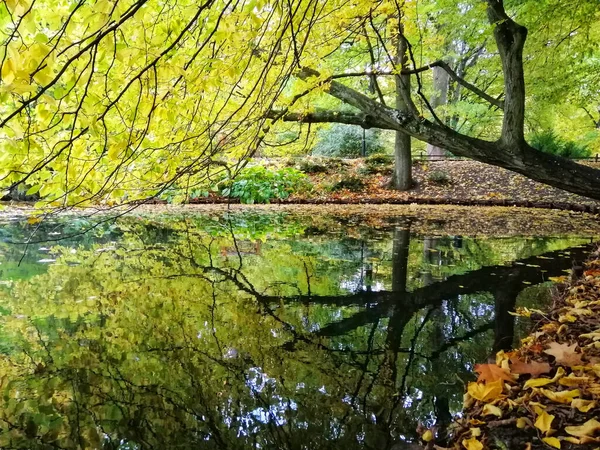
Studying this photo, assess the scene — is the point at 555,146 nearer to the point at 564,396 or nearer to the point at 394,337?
the point at 394,337

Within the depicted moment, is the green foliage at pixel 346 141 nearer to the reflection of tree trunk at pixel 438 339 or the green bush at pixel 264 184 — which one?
the green bush at pixel 264 184

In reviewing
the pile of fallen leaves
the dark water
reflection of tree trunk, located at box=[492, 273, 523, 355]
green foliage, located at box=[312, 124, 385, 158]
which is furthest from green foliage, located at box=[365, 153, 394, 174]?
the pile of fallen leaves

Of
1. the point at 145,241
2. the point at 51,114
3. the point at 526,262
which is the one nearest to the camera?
the point at 51,114

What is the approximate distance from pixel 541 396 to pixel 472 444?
43cm

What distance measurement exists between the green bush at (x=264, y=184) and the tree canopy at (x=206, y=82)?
4.37 m

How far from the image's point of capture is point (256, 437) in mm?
1811

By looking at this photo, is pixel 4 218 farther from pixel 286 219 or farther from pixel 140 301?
pixel 140 301

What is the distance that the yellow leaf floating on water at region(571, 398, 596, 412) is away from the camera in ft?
5.00

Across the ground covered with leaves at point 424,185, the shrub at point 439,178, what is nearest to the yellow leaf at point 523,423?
the ground covered with leaves at point 424,185

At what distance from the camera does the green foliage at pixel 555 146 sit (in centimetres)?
1526

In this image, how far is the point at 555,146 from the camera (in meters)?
15.2

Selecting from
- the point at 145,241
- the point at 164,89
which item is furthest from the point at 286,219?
the point at 164,89

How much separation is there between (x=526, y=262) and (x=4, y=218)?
9.76 metres

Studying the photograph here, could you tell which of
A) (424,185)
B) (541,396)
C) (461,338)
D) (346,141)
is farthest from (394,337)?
(346,141)
